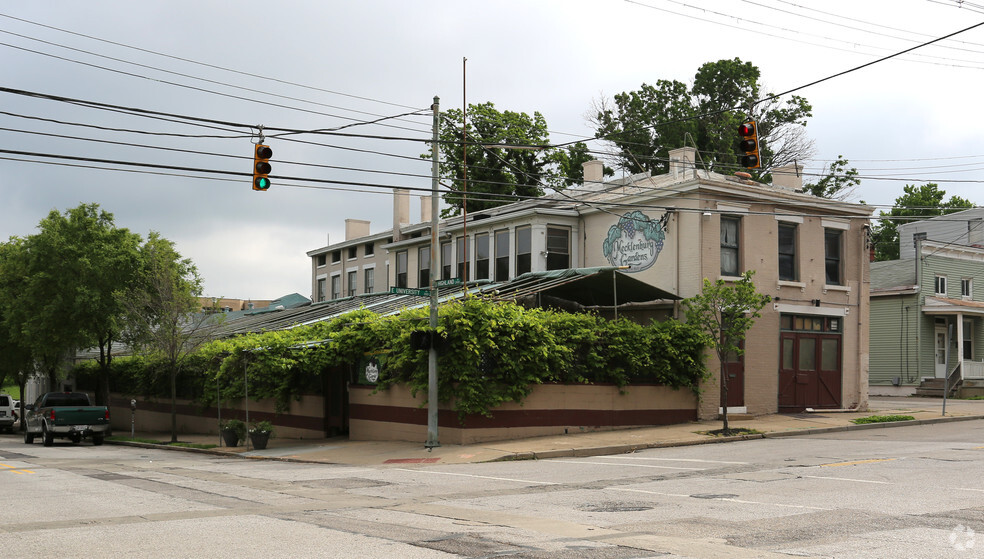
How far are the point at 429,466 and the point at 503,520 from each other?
8.64m

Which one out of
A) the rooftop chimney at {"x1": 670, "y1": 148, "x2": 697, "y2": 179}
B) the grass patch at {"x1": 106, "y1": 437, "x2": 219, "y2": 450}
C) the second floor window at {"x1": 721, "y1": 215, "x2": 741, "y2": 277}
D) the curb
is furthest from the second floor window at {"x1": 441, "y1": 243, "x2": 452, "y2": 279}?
the curb

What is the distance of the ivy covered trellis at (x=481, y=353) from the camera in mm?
22719

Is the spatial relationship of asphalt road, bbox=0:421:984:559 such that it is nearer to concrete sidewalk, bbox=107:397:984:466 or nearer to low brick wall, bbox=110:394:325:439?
concrete sidewalk, bbox=107:397:984:466

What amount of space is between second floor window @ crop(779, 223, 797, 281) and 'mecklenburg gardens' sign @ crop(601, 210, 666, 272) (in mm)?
4242

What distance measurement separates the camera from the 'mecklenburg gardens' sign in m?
28.5

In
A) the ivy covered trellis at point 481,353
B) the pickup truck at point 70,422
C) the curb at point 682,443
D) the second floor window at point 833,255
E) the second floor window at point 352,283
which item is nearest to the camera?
the curb at point 682,443

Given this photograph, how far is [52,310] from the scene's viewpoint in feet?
120

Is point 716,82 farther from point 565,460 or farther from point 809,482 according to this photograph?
point 809,482

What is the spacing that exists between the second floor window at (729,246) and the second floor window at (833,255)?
4.18 meters

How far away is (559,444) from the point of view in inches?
862

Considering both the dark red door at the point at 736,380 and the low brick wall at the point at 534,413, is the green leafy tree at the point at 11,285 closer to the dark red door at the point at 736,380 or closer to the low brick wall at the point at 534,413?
the low brick wall at the point at 534,413

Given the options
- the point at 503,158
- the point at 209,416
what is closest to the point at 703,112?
the point at 503,158

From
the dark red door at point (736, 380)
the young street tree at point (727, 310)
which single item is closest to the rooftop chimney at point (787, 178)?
the dark red door at point (736, 380)

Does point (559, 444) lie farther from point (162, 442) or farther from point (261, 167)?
point (162, 442)
